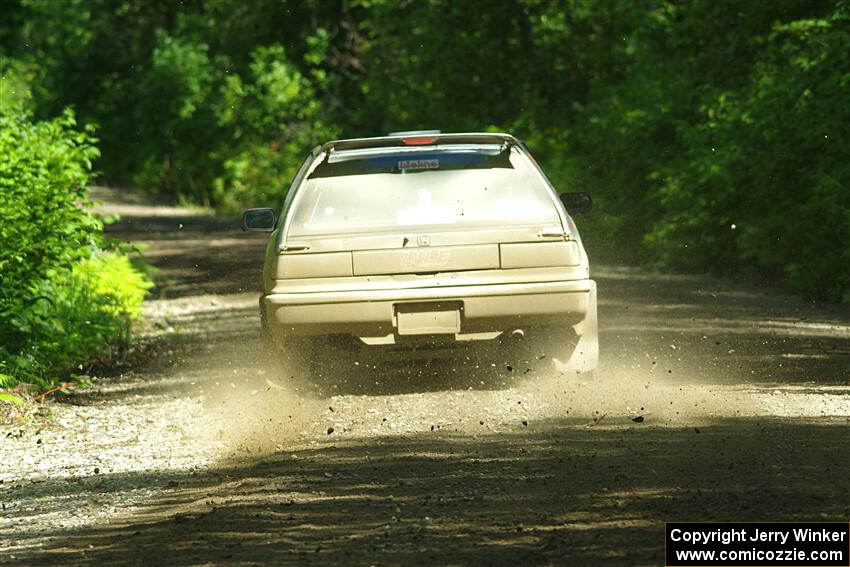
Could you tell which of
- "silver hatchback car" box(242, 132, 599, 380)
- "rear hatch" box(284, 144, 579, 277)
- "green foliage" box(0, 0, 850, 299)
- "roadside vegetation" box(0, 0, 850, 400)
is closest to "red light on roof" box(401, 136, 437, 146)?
"rear hatch" box(284, 144, 579, 277)

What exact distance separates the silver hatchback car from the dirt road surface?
0.47 metres

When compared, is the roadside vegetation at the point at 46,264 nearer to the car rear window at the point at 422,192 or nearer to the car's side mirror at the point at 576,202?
the car rear window at the point at 422,192

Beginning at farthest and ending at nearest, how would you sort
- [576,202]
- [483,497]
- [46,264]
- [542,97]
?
[542,97] → [46,264] → [576,202] → [483,497]

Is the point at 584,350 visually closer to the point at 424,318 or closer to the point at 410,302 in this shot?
the point at 424,318

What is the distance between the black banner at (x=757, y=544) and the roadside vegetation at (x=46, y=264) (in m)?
5.94

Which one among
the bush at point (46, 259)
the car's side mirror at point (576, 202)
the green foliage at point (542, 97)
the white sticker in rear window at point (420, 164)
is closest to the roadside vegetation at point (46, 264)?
the bush at point (46, 259)

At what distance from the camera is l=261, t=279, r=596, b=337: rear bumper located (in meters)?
10.4

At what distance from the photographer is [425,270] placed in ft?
34.3

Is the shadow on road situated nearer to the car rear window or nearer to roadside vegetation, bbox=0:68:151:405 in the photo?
the car rear window

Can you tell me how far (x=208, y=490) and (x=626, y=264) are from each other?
1464 centimetres

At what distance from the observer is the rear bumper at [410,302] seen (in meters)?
10.4

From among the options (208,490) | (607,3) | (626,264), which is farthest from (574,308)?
(607,3)

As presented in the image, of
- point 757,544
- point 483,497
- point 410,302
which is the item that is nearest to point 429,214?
point 410,302

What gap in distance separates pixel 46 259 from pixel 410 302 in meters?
4.09
